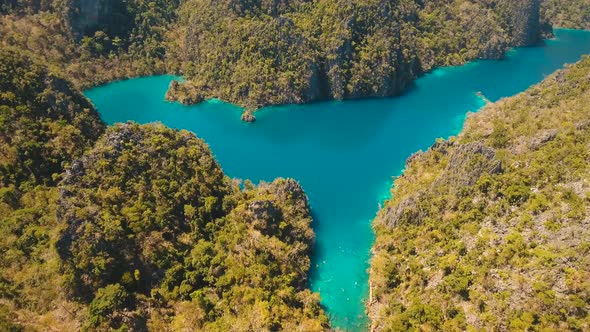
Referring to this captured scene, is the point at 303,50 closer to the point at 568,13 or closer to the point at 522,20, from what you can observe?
the point at 522,20

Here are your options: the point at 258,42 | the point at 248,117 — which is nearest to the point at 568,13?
the point at 258,42

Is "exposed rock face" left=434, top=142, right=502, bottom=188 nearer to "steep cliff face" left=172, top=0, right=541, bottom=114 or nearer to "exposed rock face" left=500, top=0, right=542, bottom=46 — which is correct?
"steep cliff face" left=172, top=0, right=541, bottom=114

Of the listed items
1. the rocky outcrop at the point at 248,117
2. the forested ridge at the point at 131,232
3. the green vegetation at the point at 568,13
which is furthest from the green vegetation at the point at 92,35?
the green vegetation at the point at 568,13

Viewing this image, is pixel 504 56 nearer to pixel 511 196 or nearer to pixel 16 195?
pixel 511 196

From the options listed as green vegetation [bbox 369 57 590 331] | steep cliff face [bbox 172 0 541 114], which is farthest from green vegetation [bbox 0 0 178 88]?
green vegetation [bbox 369 57 590 331]

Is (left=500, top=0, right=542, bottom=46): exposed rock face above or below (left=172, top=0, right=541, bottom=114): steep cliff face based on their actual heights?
above

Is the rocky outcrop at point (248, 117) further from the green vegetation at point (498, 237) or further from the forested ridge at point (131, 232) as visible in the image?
the green vegetation at point (498, 237)
